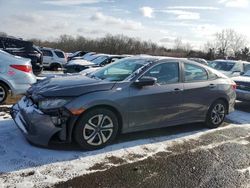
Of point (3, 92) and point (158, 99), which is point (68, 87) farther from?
point (3, 92)

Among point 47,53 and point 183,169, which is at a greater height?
point 47,53

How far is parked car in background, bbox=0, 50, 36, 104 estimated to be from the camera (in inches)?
309

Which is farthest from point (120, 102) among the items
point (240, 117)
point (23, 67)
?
point (240, 117)

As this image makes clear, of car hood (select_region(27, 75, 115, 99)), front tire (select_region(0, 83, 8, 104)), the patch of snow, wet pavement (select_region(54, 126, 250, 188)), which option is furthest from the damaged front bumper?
the patch of snow

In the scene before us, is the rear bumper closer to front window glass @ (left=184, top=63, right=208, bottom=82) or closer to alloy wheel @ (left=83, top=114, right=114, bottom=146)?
front window glass @ (left=184, top=63, right=208, bottom=82)

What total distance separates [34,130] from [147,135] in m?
2.25

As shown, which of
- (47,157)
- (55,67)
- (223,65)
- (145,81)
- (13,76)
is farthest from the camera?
(55,67)

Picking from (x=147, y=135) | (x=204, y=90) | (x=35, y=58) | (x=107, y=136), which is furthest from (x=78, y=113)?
(x=35, y=58)

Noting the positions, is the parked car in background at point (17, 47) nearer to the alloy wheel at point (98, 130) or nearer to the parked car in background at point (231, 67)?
the parked car in background at point (231, 67)

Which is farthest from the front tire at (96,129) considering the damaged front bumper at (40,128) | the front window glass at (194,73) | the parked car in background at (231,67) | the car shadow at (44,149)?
the parked car in background at (231,67)

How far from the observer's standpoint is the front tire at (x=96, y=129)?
4.96 metres

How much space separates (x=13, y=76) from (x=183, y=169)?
5.02m

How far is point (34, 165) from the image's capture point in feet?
14.6

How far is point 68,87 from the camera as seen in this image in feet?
16.7
